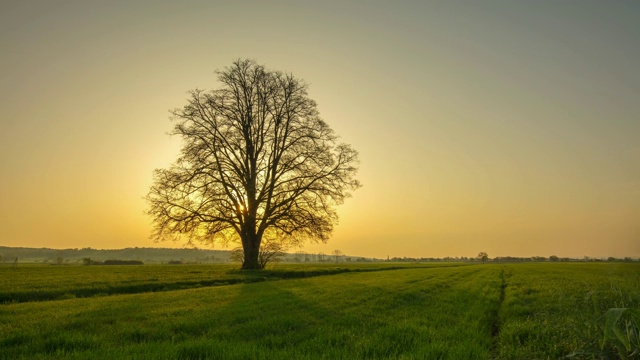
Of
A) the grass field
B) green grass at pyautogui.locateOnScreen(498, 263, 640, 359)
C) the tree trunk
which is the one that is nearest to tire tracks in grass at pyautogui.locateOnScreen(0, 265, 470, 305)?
the grass field

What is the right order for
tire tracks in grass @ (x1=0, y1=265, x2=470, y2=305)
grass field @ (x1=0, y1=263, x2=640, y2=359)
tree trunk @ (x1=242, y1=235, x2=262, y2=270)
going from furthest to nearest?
tree trunk @ (x1=242, y1=235, x2=262, y2=270)
tire tracks in grass @ (x1=0, y1=265, x2=470, y2=305)
grass field @ (x1=0, y1=263, x2=640, y2=359)

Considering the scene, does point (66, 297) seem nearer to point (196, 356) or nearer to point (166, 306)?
point (166, 306)

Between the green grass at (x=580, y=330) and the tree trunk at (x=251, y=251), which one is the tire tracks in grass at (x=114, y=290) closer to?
the tree trunk at (x=251, y=251)

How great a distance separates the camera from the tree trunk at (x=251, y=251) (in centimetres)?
3431

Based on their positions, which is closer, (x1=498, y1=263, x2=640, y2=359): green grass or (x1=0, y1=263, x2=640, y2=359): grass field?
(x1=498, y1=263, x2=640, y2=359): green grass

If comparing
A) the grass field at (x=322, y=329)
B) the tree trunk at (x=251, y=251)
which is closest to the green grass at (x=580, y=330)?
the grass field at (x=322, y=329)

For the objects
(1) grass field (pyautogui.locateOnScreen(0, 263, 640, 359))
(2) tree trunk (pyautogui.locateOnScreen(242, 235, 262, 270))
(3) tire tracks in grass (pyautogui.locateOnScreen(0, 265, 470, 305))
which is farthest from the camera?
(2) tree trunk (pyautogui.locateOnScreen(242, 235, 262, 270))

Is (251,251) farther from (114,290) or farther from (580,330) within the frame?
(580,330)

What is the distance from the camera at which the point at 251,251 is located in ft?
113

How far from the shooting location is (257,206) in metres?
34.3

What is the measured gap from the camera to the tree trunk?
113ft

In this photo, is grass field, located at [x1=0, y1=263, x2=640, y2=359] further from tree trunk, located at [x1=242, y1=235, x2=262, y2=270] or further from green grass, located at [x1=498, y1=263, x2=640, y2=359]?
tree trunk, located at [x1=242, y1=235, x2=262, y2=270]

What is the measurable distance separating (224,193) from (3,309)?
72.8 ft

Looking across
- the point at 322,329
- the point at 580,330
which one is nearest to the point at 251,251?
the point at 322,329
